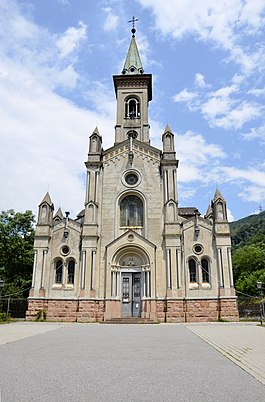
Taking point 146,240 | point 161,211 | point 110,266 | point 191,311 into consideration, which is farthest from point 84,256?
point 191,311

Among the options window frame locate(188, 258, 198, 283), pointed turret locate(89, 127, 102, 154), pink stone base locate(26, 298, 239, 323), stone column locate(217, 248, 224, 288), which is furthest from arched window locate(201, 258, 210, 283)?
pointed turret locate(89, 127, 102, 154)

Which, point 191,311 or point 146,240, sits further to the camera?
point 146,240

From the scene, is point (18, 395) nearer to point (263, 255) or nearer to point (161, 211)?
point (161, 211)

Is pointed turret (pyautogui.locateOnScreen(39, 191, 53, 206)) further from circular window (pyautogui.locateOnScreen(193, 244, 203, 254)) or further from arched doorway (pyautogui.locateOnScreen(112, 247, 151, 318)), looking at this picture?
circular window (pyautogui.locateOnScreen(193, 244, 203, 254))

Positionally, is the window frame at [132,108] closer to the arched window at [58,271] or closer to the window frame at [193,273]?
the window frame at [193,273]

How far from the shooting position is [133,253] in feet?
92.2

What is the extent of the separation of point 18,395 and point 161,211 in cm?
2414

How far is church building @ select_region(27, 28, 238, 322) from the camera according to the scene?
26125mm

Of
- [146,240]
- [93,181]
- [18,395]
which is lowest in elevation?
[18,395]

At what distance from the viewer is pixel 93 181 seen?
2991 cm

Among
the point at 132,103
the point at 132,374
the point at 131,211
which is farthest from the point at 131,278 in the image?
the point at 132,374

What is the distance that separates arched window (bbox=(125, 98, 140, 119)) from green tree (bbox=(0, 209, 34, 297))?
1538 cm

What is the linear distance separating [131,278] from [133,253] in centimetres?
201

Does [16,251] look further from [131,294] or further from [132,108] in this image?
[132,108]
